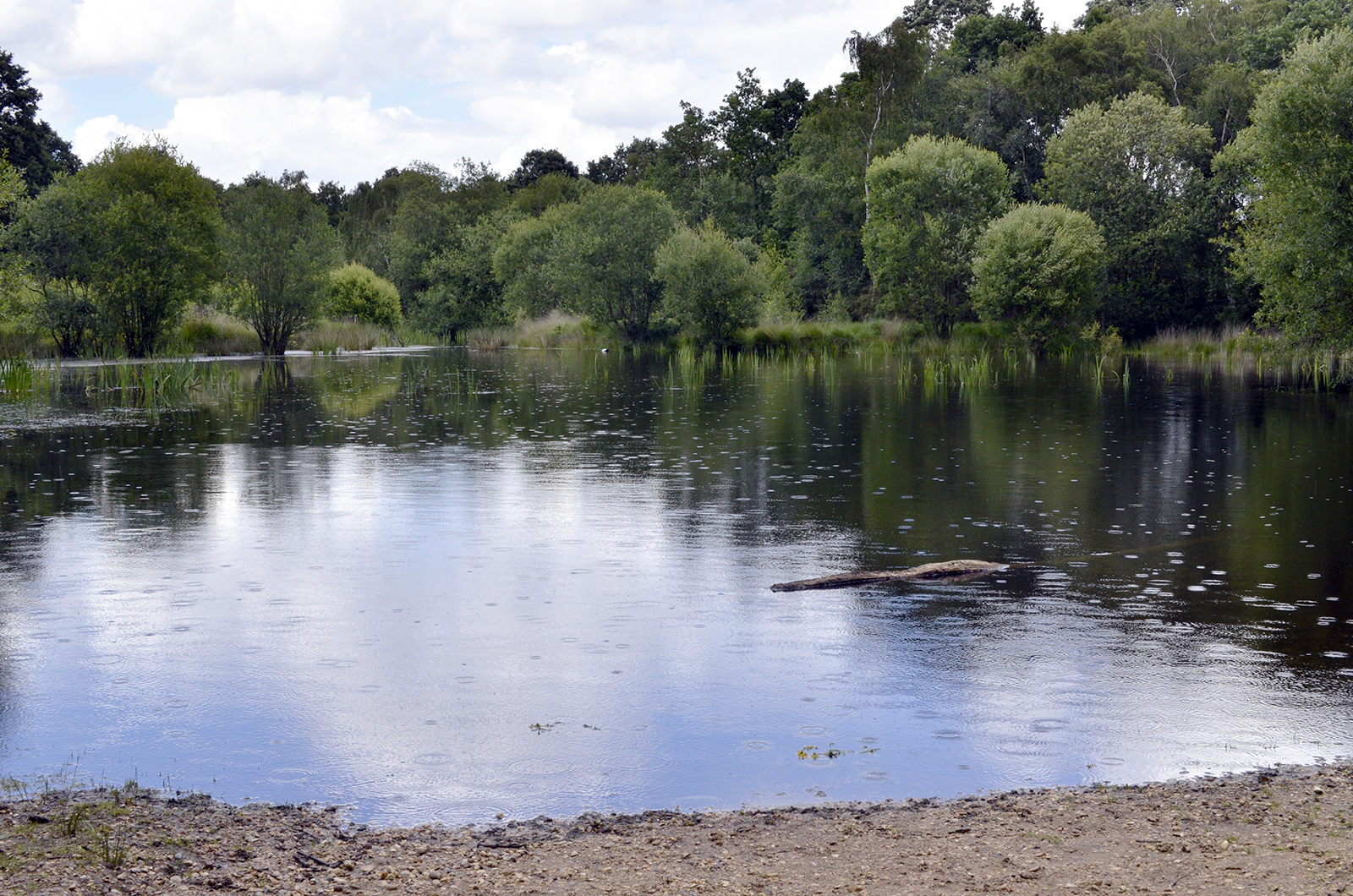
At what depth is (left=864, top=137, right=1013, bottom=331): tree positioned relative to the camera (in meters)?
71.8

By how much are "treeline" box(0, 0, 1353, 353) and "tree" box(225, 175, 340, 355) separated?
0.15m

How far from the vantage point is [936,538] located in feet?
48.8

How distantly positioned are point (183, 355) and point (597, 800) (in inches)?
2292

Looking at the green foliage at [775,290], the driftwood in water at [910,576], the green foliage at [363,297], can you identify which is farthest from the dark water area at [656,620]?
the green foliage at [363,297]

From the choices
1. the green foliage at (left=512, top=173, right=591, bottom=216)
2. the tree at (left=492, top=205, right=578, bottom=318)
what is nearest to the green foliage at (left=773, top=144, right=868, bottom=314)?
the tree at (left=492, top=205, right=578, bottom=318)

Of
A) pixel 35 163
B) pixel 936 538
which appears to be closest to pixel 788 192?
pixel 35 163

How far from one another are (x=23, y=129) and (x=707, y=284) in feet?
163

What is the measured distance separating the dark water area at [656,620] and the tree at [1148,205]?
152 feet

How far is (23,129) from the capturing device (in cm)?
7950

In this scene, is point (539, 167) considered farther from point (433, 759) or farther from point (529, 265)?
point (433, 759)

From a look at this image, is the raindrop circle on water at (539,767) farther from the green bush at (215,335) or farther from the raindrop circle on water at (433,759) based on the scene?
the green bush at (215,335)

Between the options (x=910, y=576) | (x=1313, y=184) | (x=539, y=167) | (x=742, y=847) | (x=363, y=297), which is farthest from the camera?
(x=539, y=167)

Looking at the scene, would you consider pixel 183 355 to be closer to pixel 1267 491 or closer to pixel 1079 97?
pixel 1267 491

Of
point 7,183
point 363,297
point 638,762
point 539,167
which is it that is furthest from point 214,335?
point 539,167
